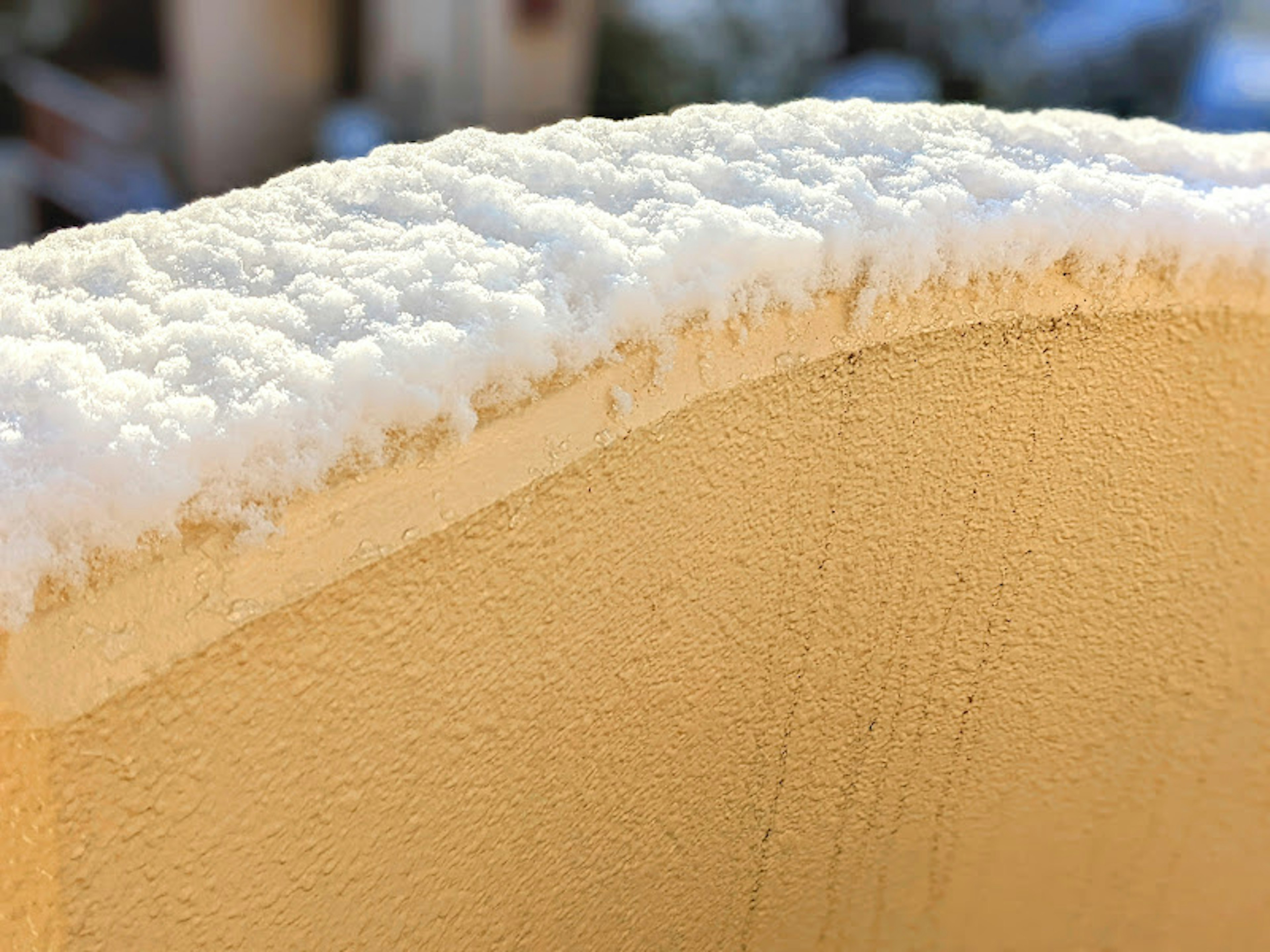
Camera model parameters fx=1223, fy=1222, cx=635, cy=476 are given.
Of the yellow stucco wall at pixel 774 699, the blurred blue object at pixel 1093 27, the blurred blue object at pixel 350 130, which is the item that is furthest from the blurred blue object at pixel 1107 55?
the yellow stucco wall at pixel 774 699

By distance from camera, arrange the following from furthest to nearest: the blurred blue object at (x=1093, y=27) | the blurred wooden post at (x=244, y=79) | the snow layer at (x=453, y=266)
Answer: the blurred wooden post at (x=244, y=79) < the blurred blue object at (x=1093, y=27) < the snow layer at (x=453, y=266)

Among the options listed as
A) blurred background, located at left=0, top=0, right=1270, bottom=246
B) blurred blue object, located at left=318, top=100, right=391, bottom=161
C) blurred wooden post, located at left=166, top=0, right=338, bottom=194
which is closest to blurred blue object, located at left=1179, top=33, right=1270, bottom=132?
blurred background, located at left=0, top=0, right=1270, bottom=246

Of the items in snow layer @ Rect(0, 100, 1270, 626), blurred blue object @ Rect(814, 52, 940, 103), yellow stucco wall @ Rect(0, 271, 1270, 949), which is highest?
snow layer @ Rect(0, 100, 1270, 626)

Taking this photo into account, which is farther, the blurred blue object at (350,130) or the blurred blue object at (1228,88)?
the blurred blue object at (350,130)

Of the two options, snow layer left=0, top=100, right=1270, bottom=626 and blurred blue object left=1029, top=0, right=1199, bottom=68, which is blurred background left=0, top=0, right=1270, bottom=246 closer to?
blurred blue object left=1029, top=0, right=1199, bottom=68

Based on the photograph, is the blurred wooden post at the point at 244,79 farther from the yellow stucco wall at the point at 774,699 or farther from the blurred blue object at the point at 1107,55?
the yellow stucco wall at the point at 774,699

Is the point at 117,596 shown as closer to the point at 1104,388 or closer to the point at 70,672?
the point at 70,672

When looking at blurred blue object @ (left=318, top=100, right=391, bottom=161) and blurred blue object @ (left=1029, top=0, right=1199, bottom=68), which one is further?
blurred blue object @ (left=318, top=100, right=391, bottom=161)
